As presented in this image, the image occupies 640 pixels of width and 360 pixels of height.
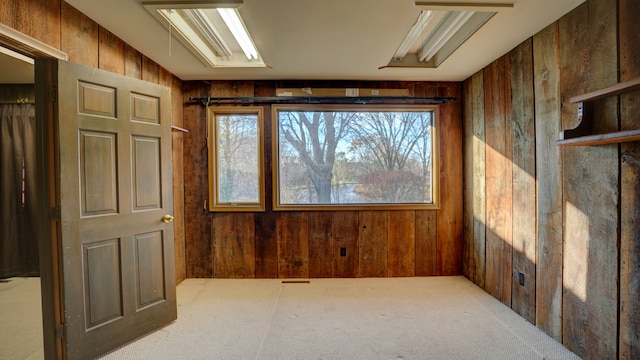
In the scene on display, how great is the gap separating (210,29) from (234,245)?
233cm

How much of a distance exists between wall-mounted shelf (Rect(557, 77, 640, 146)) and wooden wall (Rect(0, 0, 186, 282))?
3419 millimetres

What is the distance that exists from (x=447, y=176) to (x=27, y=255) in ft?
17.7

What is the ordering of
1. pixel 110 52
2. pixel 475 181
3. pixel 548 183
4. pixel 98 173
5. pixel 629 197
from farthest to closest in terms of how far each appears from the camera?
pixel 475 181 → pixel 110 52 → pixel 548 183 → pixel 98 173 → pixel 629 197

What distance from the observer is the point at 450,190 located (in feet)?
10.7

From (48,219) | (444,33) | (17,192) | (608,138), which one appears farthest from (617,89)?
(17,192)

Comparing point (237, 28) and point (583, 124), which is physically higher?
point (237, 28)

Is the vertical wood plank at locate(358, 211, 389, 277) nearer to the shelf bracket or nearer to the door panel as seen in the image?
the shelf bracket

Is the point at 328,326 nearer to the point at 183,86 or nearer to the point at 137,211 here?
the point at 137,211

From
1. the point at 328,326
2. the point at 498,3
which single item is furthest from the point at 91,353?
the point at 498,3

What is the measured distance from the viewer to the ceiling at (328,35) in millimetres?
1806

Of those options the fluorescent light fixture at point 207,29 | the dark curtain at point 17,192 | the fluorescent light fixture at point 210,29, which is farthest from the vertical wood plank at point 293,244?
the dark curtain at point 17,192

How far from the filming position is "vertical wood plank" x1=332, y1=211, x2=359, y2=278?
321 cm

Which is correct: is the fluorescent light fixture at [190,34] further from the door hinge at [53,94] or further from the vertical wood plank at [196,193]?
the door hinge at [53,94]

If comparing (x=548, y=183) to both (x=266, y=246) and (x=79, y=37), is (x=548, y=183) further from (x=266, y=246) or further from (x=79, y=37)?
(x=79, y=37)
